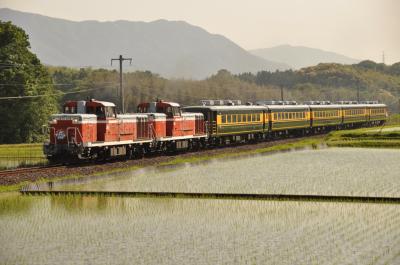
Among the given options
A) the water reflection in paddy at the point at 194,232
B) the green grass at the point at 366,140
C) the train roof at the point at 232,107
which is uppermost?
the train roof at the point at 232,107

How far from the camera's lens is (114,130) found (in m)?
51.8

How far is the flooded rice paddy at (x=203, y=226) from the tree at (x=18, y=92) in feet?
179

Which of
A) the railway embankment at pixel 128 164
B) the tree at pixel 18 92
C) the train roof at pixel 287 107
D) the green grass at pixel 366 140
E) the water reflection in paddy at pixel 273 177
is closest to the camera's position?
the water reflection in paddy at pixel 273 177

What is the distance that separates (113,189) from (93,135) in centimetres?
1466

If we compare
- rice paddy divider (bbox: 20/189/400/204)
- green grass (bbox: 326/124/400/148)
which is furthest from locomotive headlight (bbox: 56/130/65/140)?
green grass (bbox: 326/124/400/148)

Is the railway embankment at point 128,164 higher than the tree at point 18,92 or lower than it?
lower

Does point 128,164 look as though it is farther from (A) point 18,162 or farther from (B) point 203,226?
(B) point 203,226

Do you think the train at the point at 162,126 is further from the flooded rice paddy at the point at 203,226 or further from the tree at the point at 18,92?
the tree at the point at 18,92

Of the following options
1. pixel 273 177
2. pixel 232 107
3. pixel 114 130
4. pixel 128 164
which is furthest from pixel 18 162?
pixel 232 107

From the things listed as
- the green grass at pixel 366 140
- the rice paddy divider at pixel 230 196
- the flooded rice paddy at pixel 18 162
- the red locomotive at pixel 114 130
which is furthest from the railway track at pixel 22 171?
the green grass at pixel 366 140

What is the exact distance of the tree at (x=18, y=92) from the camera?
9144 centimetres

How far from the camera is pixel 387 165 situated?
49688 millimetres

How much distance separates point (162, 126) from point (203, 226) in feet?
117

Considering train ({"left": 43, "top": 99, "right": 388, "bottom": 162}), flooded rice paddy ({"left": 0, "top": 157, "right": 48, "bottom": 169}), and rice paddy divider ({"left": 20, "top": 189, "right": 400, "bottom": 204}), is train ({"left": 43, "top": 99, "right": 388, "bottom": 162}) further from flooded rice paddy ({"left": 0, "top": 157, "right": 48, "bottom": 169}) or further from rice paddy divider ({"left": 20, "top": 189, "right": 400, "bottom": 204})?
rice paddy divider ({"left": 20, "top": 189, "right": 400, "bottom": 204})
